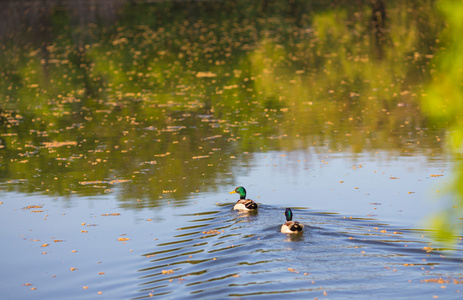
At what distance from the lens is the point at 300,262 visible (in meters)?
15.1

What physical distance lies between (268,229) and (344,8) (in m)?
67.2

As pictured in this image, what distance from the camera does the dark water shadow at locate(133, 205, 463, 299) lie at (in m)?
13.8

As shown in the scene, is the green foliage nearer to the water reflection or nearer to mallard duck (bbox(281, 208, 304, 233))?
the water reflection

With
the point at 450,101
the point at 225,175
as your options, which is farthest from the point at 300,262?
the point at 450,101

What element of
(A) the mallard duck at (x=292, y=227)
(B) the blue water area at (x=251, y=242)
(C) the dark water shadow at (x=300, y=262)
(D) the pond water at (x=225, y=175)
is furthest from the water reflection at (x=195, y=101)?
(A) the mallard duck at (x=292, y=227)

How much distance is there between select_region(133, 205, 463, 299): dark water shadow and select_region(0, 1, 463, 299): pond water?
5 centimetres

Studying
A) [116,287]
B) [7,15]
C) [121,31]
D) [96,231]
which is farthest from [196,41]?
[116,287]

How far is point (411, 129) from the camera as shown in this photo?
95.2 feet

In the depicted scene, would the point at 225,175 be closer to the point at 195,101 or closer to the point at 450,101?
the point at 195,101

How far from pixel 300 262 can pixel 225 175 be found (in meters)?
8.56

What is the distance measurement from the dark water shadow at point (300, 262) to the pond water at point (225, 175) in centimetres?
5

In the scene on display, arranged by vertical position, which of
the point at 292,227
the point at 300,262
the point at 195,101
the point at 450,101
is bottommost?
the point at 300,262

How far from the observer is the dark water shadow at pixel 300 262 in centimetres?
1375

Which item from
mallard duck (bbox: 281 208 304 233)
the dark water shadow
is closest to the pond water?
the dark water shadow
